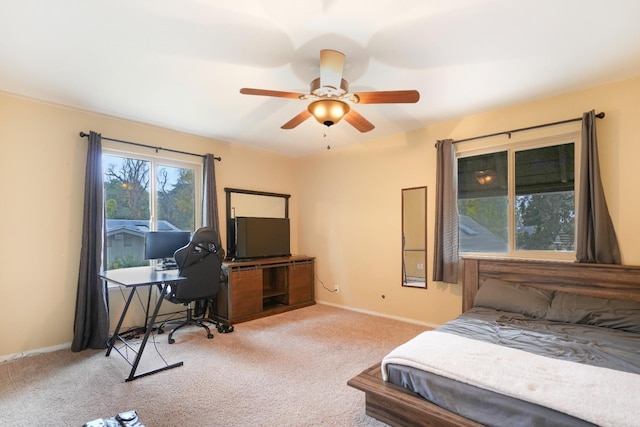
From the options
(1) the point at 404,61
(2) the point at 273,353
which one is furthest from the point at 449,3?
(2) the point at 273,353

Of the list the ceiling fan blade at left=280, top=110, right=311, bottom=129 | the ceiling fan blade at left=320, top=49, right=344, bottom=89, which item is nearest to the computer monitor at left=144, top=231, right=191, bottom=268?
the ceiling fan blade at left=280, top=110, right=311, bottom=129

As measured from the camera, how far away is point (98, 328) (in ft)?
10.7

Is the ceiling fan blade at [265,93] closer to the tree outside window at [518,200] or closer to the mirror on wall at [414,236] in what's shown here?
the mirror on wall at [414,236]

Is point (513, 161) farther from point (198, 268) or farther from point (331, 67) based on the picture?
point (198, 268)

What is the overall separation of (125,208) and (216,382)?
2432mm

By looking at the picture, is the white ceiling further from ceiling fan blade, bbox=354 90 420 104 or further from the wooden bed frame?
the wooden bed frame

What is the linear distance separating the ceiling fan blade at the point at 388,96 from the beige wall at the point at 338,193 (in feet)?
5.96

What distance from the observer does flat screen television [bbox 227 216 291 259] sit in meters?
4.53

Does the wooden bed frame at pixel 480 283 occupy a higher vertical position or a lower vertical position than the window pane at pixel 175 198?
lower

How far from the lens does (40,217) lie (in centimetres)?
317

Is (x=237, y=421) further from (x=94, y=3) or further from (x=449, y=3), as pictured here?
(x=449, y=3)

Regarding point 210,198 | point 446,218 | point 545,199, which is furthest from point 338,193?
point 545,199

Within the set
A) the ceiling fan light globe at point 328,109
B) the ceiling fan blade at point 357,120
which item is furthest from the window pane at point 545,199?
Result: the ceiling fan light globe at point 328,109

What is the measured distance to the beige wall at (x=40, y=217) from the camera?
9.85ft
